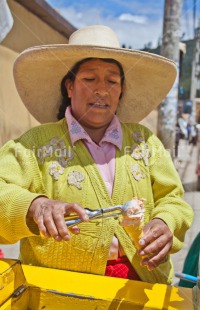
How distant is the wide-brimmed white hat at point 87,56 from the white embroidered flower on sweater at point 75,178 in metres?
0.35

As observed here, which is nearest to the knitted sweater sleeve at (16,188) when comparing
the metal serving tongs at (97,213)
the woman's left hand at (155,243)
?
the metal serving tongs at (97,213)

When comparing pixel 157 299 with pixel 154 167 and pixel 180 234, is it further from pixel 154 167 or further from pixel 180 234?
pixel 154 167

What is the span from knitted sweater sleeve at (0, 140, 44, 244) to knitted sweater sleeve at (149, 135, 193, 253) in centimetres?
34

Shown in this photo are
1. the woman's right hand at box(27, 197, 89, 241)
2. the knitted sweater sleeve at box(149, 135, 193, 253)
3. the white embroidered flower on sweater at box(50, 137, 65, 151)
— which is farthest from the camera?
the white embroidered flower on sweater at box(50, 137, 65, 151)

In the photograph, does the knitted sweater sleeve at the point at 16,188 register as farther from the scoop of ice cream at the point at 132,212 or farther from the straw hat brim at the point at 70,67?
the straw hat brim at the point at 70,67

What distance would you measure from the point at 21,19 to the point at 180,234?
356 cm

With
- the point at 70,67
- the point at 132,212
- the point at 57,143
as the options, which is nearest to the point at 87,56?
the point at 70,67

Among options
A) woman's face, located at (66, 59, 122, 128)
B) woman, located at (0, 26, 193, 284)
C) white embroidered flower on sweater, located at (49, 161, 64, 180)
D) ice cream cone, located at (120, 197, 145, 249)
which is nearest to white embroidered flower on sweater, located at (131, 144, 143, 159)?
woman, located at (0, 26, 193, 284)

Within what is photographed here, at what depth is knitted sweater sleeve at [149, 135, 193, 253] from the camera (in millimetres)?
1056

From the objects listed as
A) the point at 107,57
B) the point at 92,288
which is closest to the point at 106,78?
the point at 107,57

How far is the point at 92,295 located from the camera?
0.90 m

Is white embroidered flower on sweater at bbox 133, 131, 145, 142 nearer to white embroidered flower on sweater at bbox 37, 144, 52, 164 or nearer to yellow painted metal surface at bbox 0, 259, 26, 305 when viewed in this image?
white embroidered flower on sweater at bbox 37, 144, 52, 164

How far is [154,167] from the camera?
1210 mm

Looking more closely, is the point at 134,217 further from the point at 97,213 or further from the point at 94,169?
the point at 94,169
